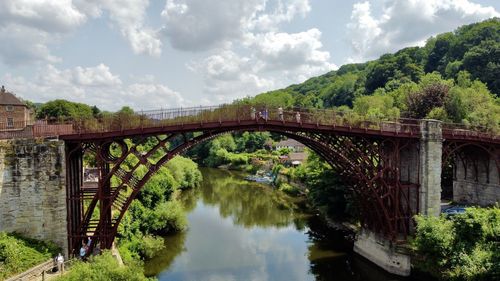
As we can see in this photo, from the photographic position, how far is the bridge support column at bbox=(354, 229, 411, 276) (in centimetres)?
2286

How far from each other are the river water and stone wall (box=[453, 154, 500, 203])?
1031 centimetres

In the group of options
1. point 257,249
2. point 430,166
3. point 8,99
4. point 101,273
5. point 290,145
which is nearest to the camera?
point 101,273

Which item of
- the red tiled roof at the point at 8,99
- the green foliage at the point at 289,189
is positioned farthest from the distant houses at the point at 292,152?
the red tiled roof at the point at 8,99

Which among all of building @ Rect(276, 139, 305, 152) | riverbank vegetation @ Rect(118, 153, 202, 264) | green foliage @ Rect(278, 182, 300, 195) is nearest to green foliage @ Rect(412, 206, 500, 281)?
riverbank vegetation @ Rect(118, 153, 202, 264)

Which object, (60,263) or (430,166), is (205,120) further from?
(430,166)

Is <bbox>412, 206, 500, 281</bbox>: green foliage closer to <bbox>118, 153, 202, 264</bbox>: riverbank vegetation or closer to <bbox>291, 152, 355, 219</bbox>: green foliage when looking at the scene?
<bbox>291, 152, 355, 219</bbox>: green foliage

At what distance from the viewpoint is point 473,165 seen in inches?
1195

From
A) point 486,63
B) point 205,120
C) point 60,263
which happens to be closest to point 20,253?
point 60,263

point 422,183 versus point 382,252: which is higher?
point 422,183

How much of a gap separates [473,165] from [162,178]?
24.2 metres

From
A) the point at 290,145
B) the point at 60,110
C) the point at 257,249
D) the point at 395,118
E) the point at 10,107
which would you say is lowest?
the point at 257,249

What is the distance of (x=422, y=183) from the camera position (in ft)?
77.6

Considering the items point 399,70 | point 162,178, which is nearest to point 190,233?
point 162,178

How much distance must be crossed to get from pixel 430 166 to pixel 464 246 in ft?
23.3
